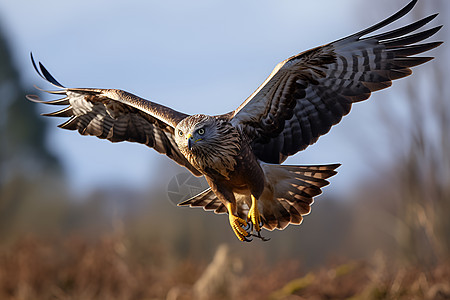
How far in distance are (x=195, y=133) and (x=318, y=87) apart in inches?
42.4

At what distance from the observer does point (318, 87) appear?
11.5 feet

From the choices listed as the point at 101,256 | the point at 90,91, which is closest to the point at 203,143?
the point at 90,91

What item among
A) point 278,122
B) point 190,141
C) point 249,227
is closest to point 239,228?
point 249,227

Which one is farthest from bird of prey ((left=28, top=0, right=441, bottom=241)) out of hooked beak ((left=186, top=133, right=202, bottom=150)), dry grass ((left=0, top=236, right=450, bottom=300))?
dry grass ((left=0, top=236, right=450, bottom=300))

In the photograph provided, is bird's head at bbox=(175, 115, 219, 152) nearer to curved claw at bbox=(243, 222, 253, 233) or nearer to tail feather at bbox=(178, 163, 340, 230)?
curved claw at bbox=(243, 222, 253, 233)

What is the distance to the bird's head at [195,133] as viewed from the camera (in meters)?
2.87

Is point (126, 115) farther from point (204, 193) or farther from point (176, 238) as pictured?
point (176, 238)

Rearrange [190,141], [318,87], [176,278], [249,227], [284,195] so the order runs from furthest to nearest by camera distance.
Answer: [176,278] → [284,195] → [318,87] → [249,227] → [190,141]

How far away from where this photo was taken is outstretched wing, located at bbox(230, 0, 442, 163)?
3.22 metres

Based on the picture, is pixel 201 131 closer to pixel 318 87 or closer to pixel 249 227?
pixel 249 227

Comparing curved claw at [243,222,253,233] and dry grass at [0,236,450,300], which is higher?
curved claw at [243,222,253,233]

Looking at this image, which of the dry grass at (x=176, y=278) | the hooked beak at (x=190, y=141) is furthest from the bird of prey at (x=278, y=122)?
the dry grass at (x=176, y=278)

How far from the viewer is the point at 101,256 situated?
8.83m

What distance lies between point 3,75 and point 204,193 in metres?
19.7
